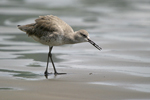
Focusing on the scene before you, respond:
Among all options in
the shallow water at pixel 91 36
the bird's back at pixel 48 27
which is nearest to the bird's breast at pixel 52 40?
the bird's back at pixel 48 27

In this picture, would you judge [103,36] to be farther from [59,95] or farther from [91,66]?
[59,95]

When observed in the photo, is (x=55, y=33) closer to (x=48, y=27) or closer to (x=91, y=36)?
(x=48, y=27)

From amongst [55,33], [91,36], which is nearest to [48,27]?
[55,33]

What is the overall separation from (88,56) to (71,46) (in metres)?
1.74

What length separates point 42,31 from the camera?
10.1 meters

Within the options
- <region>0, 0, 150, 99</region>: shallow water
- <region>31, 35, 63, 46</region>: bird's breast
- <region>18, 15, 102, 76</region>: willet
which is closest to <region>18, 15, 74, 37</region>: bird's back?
<region>18, 15, 102, 76</region>: willet

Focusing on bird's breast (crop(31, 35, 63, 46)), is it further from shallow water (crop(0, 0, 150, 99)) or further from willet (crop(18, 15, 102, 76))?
shallow water (crop(0, 0, 150, 99))

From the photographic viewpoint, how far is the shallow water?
10578mm

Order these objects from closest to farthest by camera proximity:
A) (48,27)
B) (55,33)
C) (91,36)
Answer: (55,33), (48,27), (91,36)

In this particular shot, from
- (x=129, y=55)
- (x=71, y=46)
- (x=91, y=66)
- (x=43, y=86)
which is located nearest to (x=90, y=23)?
(x=71, y=46)

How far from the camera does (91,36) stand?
15.3 m

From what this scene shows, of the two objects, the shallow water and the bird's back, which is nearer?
the bird's back

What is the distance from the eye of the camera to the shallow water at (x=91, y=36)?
10578 mm

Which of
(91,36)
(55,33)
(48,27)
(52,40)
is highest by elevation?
(91,36)
